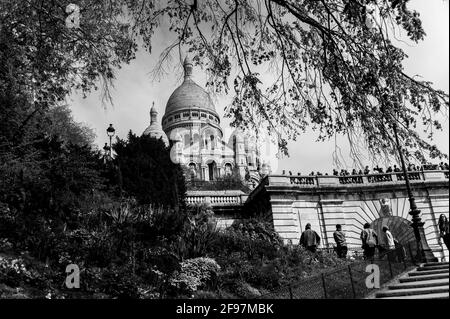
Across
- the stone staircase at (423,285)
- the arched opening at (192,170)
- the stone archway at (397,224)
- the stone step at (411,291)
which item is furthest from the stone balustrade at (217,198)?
the arched opening at (192,170)

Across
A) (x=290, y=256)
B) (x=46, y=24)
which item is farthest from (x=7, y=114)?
(x=290, y=256)

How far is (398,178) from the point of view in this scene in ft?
79.8

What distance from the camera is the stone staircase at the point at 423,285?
571cm

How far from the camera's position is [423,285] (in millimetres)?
6840

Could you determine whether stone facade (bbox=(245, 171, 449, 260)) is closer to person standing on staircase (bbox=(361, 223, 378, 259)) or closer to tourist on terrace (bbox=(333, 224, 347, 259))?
tourist on terrace (bbox=(333, 224, 347, 259))

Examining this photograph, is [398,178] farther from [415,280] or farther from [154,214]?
[415,280]

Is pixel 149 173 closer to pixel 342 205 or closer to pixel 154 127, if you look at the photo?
pixel 342 205

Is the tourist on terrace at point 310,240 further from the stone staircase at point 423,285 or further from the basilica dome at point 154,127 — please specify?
the basilica dome at point 154,127

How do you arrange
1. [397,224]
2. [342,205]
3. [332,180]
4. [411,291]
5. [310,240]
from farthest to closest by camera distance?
[332,180] → [342,205] → [397,224] → [310,240] → [411,291]

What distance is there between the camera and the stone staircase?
5711mm

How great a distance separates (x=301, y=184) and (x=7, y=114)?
15967mm

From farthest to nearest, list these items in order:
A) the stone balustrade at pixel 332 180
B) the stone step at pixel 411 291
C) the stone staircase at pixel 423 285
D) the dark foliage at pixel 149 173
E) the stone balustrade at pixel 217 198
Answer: the stone balustrade at pixel 217 198
the stone balustrade at pixel 332 180
the dark foliage at pixel 149 173
the stone step at pixel 411 291
the stone staircase at pixel 423 285

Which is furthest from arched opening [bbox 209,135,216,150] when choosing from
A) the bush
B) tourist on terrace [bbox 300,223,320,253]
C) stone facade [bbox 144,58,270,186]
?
the bush

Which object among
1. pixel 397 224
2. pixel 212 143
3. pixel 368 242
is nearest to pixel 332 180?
pixel 397 224
